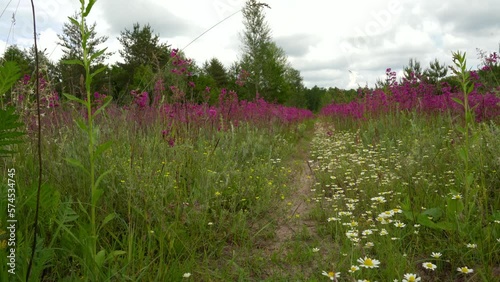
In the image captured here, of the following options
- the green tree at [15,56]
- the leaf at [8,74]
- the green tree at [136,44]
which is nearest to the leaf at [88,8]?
the leaf at [8,74]

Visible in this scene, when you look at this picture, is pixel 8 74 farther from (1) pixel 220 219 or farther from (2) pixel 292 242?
(2) pixel 292 242

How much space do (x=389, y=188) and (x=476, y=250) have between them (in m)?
1.27

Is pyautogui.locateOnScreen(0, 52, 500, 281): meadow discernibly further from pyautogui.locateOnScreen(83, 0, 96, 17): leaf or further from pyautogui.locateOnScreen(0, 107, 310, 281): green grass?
pyautogui.locateOnScreen(83, 0, 96, 17): leaf

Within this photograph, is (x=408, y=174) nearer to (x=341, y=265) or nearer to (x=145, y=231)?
(x=341, y=265)

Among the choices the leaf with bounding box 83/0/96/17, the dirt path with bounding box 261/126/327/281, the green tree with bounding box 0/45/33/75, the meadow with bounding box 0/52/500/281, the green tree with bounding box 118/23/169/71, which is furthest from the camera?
the green tree with bounding box 118/23/169/71

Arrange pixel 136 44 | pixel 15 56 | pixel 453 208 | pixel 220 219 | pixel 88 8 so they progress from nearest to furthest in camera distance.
A: pixel 88 8 → pixel 453 208 → pixel 220 219 → pixel 15 56 → pixel 136 44

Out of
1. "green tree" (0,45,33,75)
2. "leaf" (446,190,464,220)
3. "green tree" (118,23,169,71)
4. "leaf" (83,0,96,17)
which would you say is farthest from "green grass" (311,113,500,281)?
"green tree" (118,23,169,71)

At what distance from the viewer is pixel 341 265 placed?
2.09 metres

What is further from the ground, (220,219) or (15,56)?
(15,56)

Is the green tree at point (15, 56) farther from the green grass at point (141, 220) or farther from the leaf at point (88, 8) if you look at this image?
the leaf at point (88, 8)

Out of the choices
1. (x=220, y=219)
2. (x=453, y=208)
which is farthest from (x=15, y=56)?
(x=453, y=208)

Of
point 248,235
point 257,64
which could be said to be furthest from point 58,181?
point 257,64

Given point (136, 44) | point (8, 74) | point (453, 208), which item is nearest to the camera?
point (8, 74)

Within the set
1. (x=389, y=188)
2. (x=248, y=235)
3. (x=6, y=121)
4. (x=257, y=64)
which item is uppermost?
(x=257, y=64)
